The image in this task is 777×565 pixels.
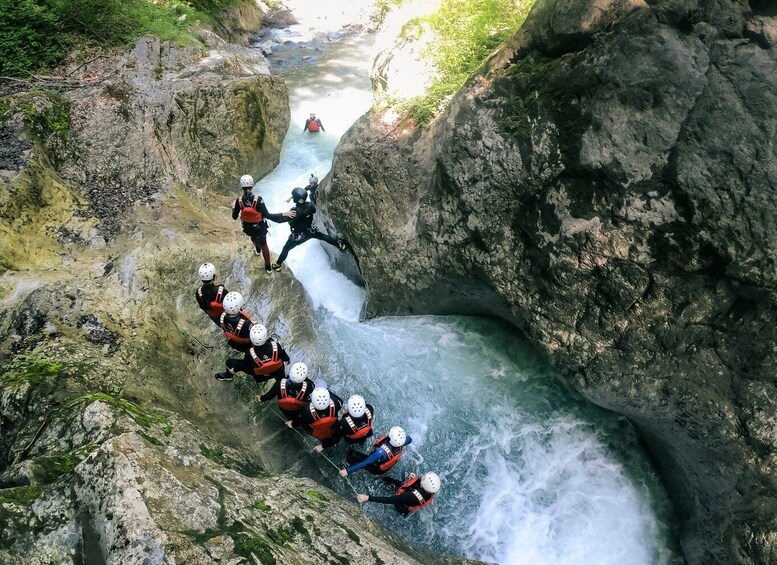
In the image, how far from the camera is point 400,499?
250 inches

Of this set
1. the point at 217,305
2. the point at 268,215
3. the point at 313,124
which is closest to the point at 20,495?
the point at 217,305

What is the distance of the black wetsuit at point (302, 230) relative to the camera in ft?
30.8

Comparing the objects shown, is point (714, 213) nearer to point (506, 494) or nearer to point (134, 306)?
point (506, 494)

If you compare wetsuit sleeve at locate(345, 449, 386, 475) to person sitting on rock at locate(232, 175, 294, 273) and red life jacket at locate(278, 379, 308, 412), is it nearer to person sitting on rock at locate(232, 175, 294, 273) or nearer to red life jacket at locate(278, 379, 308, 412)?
red life jacket at locate(278, 379, 308, 412)

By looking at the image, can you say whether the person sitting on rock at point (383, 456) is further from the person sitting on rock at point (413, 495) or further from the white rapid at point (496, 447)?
the white rapid at point (496, 447)

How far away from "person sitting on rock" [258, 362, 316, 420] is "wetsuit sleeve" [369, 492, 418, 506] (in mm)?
1589

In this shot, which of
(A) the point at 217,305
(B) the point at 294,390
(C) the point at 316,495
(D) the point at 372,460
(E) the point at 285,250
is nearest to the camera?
(C) the point at 316,495

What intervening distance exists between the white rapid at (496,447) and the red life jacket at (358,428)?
68cm

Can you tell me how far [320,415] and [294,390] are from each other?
0.56 metres

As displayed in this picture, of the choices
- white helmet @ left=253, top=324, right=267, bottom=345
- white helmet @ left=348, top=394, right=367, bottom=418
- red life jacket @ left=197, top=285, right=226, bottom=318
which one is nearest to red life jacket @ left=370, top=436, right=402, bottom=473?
white helmet @ left=348, top=394, right=367, bottom=418

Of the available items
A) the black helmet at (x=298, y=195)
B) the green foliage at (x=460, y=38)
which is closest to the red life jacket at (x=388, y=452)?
the black helmet at (x=298, y=195)

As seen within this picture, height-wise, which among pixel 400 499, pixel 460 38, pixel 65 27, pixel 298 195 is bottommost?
pixel 400 499

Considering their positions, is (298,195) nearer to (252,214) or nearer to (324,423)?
(252,214)

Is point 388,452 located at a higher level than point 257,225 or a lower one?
lower
